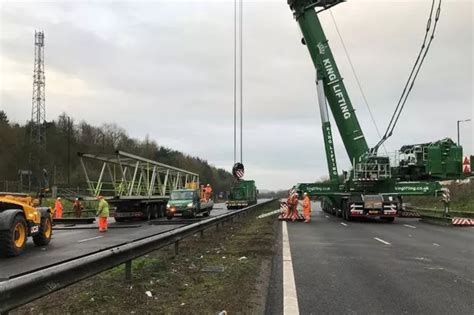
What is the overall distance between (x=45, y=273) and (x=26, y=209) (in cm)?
1047

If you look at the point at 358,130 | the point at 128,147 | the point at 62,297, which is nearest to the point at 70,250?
the point at 62,297

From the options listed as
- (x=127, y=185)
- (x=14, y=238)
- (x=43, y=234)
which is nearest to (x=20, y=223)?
(x=14, y=238)

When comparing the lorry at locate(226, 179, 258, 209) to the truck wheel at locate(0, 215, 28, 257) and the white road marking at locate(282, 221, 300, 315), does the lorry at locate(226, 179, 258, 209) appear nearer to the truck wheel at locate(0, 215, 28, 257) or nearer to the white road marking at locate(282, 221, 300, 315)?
the truck wheel at locate(0, 215, 28, 257)

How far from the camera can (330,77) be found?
31.2 meters

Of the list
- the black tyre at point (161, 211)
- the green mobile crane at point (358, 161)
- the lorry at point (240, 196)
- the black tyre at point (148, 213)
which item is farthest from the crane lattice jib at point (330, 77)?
the lorry at point (240, 196)

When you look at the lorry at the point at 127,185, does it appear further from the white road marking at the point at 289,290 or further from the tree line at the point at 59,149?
the white road marking at the point at 289,290

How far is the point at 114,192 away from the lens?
30438 millimetres

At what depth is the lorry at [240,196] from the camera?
54531mm

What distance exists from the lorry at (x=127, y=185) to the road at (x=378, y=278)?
16.0 m

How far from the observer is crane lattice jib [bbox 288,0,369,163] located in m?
30.7

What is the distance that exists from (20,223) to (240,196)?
4280 centimetres

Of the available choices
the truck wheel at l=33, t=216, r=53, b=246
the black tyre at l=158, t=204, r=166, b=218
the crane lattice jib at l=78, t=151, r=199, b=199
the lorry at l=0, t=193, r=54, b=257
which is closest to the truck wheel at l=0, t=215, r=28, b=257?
the lorry at l=0, t=193, r=54, b=257

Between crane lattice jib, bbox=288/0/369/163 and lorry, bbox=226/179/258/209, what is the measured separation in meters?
24.5

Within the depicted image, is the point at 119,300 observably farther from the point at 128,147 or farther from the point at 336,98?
the point at 128,147
